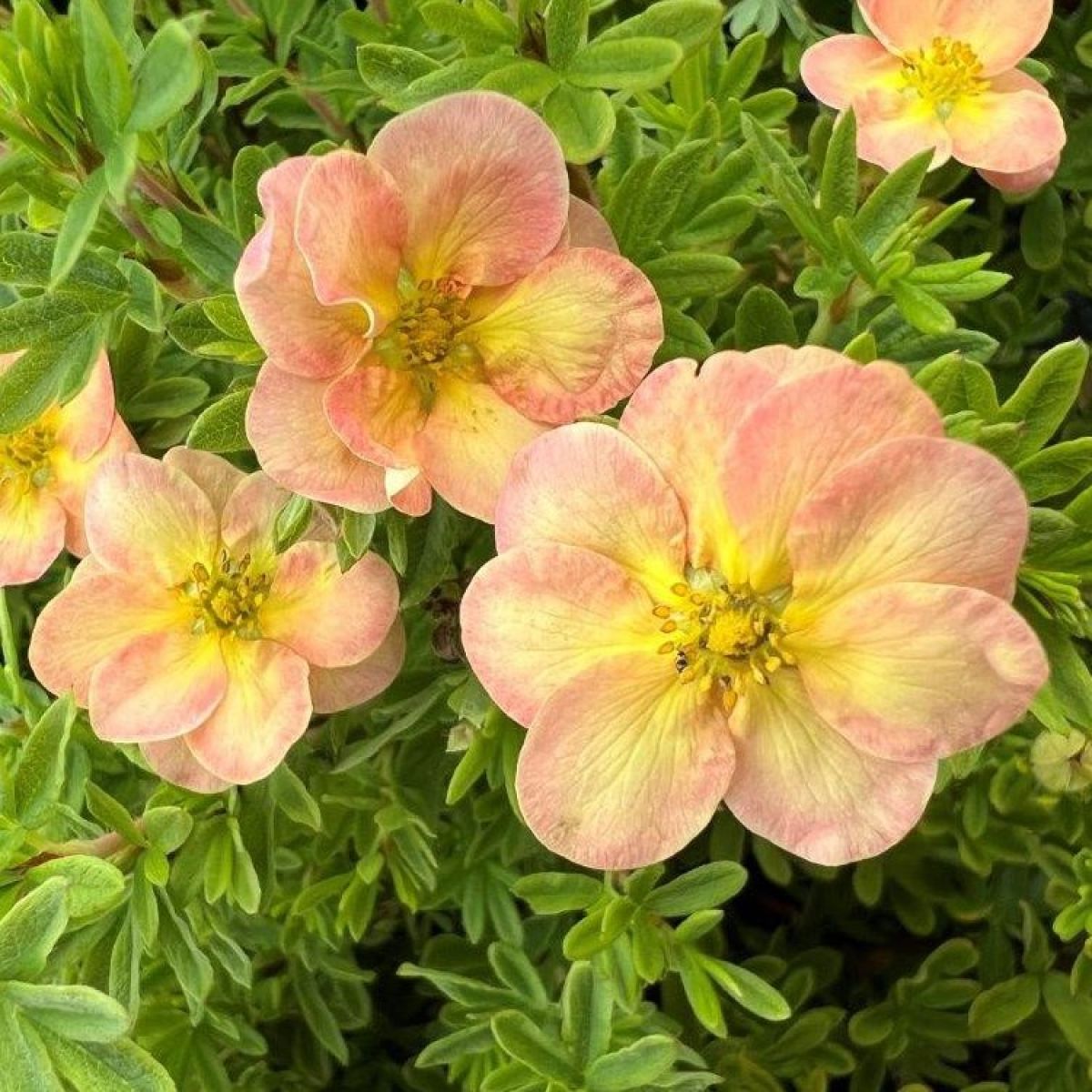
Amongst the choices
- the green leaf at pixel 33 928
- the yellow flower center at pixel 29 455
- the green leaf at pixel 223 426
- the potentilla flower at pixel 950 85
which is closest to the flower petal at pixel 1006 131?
the potentilla flower at pixel 950 85

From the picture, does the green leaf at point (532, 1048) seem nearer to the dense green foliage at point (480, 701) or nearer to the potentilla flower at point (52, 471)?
the dense green foliage at point (480, 701)

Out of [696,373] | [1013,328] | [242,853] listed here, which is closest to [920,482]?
[696,373]

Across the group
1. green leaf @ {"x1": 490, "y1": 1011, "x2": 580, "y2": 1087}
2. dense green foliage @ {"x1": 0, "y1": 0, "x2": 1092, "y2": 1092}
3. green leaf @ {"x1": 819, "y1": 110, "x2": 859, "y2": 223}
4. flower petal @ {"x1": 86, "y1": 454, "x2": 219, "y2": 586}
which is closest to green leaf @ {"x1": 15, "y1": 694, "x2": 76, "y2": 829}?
dense green foliage @ {"x1": 0, "y1": 0, "x2": 1092, "y2": 1092}

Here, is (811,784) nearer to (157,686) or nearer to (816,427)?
(816,427)

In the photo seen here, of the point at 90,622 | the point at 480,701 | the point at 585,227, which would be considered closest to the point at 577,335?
the point at 585,227

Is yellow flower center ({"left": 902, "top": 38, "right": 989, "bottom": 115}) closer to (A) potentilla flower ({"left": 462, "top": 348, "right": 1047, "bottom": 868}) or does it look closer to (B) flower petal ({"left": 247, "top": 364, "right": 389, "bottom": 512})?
(A) potentilla flower ({"left": 462, "top": 348, "right": 1047, "bottom": 868})

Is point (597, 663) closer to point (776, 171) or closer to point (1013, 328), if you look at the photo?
point (776, 171)
